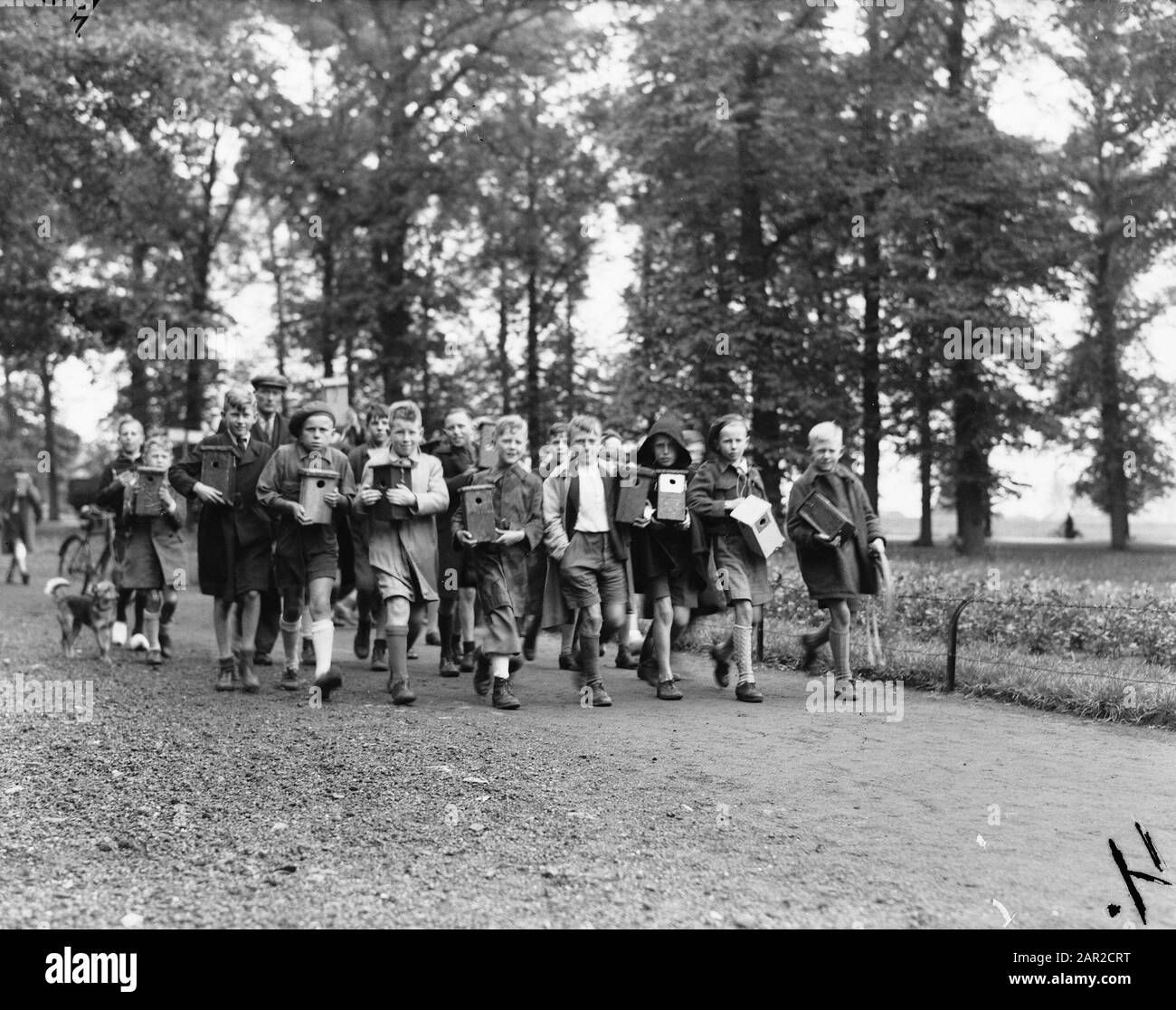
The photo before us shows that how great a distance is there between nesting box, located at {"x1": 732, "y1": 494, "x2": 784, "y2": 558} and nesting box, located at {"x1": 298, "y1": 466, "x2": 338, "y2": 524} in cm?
296

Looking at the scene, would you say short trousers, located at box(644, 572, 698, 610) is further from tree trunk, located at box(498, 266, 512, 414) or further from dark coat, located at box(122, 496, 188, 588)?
tree trunk, located at box(498, 266, 512, 414)

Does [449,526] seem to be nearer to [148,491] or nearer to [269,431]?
[269,431]

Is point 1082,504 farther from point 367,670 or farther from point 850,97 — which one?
point 367,670

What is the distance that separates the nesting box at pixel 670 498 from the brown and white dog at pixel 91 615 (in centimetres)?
513

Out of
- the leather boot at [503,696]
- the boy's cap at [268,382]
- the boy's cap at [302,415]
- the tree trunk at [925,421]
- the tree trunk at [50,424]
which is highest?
the tree trunk at [50,424]

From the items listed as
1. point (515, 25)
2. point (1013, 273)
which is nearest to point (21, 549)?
point (515, 25)

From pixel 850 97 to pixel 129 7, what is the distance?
1392 centimetres

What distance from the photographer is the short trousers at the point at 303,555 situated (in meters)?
9.05

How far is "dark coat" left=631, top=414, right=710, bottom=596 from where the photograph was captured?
952 centimetres

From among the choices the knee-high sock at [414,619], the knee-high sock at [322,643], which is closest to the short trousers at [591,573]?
the knee-high sock at [414,619]

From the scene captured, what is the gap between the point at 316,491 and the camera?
8961 millimetres

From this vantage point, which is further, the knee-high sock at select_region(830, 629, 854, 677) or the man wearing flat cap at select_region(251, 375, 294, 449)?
the man wearing flat cap at select_region(251, 375, 294, 449)

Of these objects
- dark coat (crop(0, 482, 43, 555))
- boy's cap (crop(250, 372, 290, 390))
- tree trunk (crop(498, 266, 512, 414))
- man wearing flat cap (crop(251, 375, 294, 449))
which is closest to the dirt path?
man wearing flat cap (crop(251, 375, 294, 449))

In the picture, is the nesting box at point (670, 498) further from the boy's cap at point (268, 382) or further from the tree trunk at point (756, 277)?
the tree trunk at point (756, 277)
